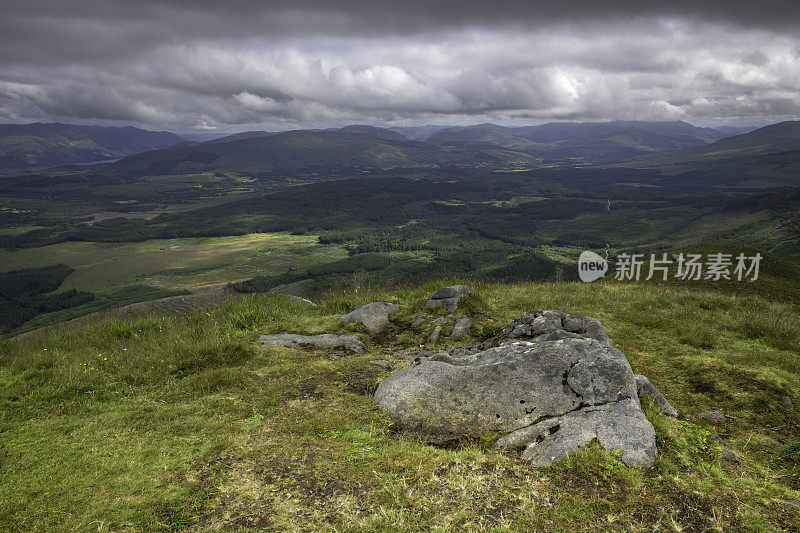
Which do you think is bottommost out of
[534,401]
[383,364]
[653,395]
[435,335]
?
[435,335]

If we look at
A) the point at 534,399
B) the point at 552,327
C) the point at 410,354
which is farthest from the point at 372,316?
the point at 534,399

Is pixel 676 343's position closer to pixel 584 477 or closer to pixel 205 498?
pixel 584 477

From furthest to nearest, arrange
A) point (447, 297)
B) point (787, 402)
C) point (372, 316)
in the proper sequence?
point (447, 297)
point (372, 316)
point (787, 402)

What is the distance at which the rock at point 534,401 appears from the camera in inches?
254

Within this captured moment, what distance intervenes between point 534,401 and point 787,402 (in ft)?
21.7

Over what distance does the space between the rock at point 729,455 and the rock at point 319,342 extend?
9093 millimetres

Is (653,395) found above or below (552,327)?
Result: below

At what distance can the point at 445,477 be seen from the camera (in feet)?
18.9

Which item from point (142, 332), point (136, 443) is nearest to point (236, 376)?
point (136, 443)

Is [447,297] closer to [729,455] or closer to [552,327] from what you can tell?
[552,327]

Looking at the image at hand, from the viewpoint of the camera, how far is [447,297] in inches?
661

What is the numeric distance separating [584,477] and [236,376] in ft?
26.1

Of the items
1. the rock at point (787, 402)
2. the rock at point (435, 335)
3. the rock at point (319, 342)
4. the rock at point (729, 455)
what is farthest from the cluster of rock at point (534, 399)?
the rock at point (319, 342)

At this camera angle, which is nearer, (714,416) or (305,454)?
(305,454)
